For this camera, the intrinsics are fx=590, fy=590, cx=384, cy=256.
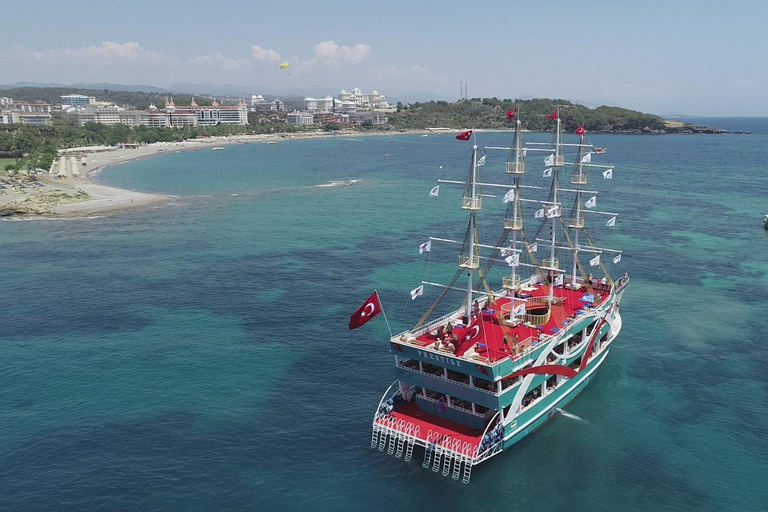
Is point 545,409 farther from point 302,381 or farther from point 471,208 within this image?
point 302,381

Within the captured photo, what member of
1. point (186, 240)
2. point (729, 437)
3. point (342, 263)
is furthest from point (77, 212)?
point (729, 437)

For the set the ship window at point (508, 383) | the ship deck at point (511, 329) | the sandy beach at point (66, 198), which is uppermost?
the sandy beach at point (66, 198)

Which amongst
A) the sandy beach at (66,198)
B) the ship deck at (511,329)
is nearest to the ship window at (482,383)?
the ship deck at (511,329)

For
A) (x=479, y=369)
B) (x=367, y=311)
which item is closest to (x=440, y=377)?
(x=479, y=369)

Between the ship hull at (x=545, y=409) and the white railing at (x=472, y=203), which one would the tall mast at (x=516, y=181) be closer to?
the white railing at (x=472, y=203)

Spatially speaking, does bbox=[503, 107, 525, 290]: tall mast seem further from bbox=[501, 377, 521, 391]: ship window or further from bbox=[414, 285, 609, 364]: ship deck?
bbox=[501, 377, 521, 391]: ship window
